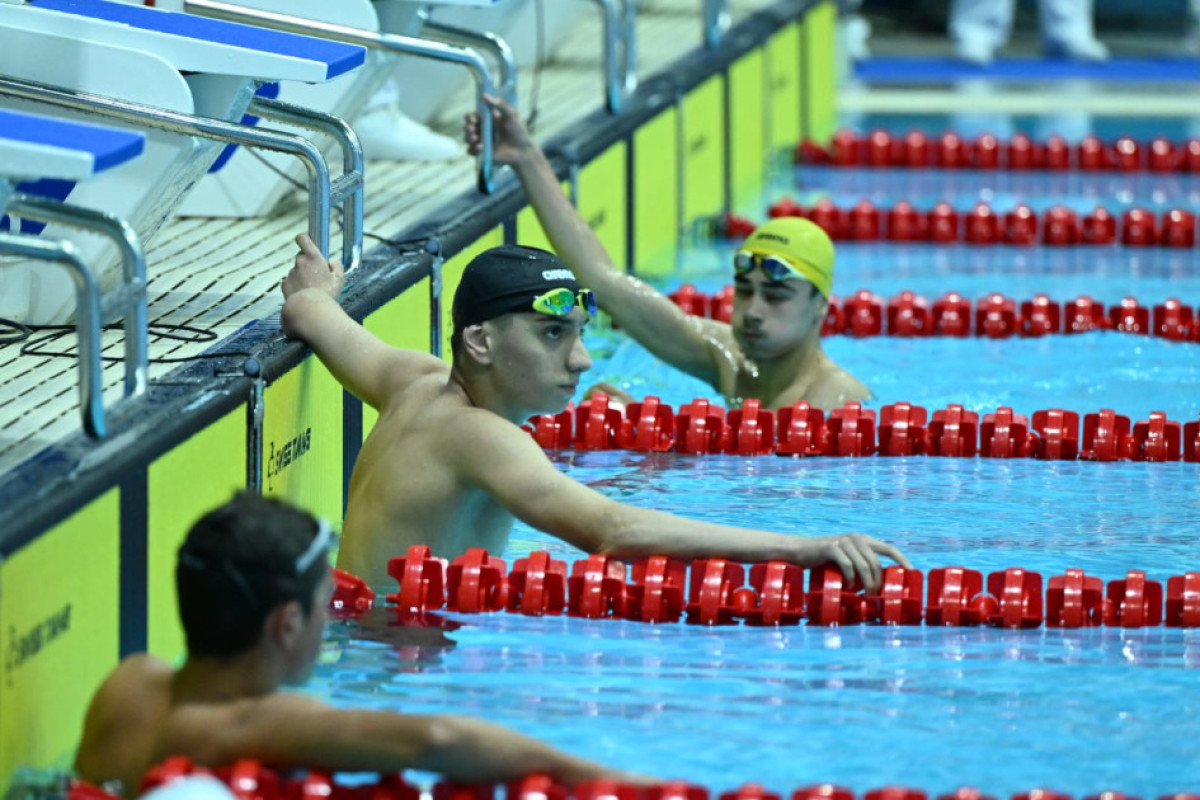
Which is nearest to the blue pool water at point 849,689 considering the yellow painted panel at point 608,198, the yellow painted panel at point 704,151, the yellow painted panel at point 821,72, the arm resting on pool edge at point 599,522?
the arm resting on pool edge at point 599,522

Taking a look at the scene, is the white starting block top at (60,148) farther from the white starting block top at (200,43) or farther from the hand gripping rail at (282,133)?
the white starting block top at (200,43)

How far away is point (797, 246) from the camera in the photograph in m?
5.22

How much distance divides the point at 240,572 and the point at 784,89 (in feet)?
26.3

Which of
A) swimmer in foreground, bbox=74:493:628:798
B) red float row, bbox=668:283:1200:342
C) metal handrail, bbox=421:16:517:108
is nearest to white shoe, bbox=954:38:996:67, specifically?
red float row, bbox=668:283:1200:342

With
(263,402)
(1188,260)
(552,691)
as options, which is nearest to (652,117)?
(1188,260)

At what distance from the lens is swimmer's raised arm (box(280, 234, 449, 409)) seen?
4047 millimetres

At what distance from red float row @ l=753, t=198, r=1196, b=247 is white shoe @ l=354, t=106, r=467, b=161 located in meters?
1.63

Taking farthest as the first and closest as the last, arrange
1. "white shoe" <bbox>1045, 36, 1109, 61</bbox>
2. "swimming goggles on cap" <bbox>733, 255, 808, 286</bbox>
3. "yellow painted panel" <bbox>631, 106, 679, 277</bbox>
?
1. "white shoe" <bbox>1045, 36, 1109, 61</bbox>
2. "yellow painted panel" <bbox>631, 106, 679, 277</bbox>
3. "swimming goggles on cap" <bbox>733, 255, 808, 286</bbox>

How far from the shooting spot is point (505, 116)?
5.58 meters

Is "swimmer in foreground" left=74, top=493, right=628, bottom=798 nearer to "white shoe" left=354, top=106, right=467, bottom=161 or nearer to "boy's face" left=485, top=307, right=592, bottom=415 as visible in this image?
"boy's face" left=485, top=307, right=592, bottom=415

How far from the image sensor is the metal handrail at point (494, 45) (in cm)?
591

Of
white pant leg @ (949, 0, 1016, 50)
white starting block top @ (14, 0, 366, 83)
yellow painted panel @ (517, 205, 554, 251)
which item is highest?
white pant leg @ (949, 0, 1016, 50)

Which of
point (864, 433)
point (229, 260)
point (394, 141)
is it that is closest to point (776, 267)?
point (864, 433)

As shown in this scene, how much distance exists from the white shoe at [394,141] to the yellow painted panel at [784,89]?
10.5ft
